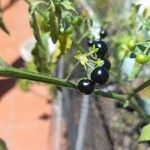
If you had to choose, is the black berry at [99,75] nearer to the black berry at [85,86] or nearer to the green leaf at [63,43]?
the black berry at [85,86]

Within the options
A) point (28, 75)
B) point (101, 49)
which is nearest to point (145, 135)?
point (101, 49)

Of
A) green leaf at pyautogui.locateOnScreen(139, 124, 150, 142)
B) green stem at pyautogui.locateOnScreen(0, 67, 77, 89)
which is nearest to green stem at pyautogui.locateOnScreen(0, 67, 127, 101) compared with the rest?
green stem at pyautogui.locateOnScreen(0, 67, 77, 89)

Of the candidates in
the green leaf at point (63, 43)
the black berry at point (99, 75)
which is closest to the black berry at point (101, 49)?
the black berry at point (99, 75)

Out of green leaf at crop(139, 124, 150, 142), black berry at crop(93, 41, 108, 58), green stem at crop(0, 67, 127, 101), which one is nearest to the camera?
green stem at crop(0, 67, 127, 101)

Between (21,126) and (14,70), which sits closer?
(14,70)

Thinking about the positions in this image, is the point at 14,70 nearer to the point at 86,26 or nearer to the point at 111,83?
the point at 86,26

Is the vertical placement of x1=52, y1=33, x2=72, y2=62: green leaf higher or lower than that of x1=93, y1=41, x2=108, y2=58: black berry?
lower

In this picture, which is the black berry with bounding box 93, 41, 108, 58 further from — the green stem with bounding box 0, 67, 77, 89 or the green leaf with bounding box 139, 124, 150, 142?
the green leaf with bounding box 139, 124, 150, 142

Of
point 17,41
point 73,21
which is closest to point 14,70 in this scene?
point 73,21

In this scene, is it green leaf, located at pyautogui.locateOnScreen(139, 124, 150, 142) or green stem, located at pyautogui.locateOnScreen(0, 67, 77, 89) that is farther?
green leaf, located at pyautogui.locateOnScreen(139, 124, 150, 142)

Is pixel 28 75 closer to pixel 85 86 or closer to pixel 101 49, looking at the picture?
pixel 85 86

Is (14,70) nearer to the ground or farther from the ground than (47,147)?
farther from the ground
